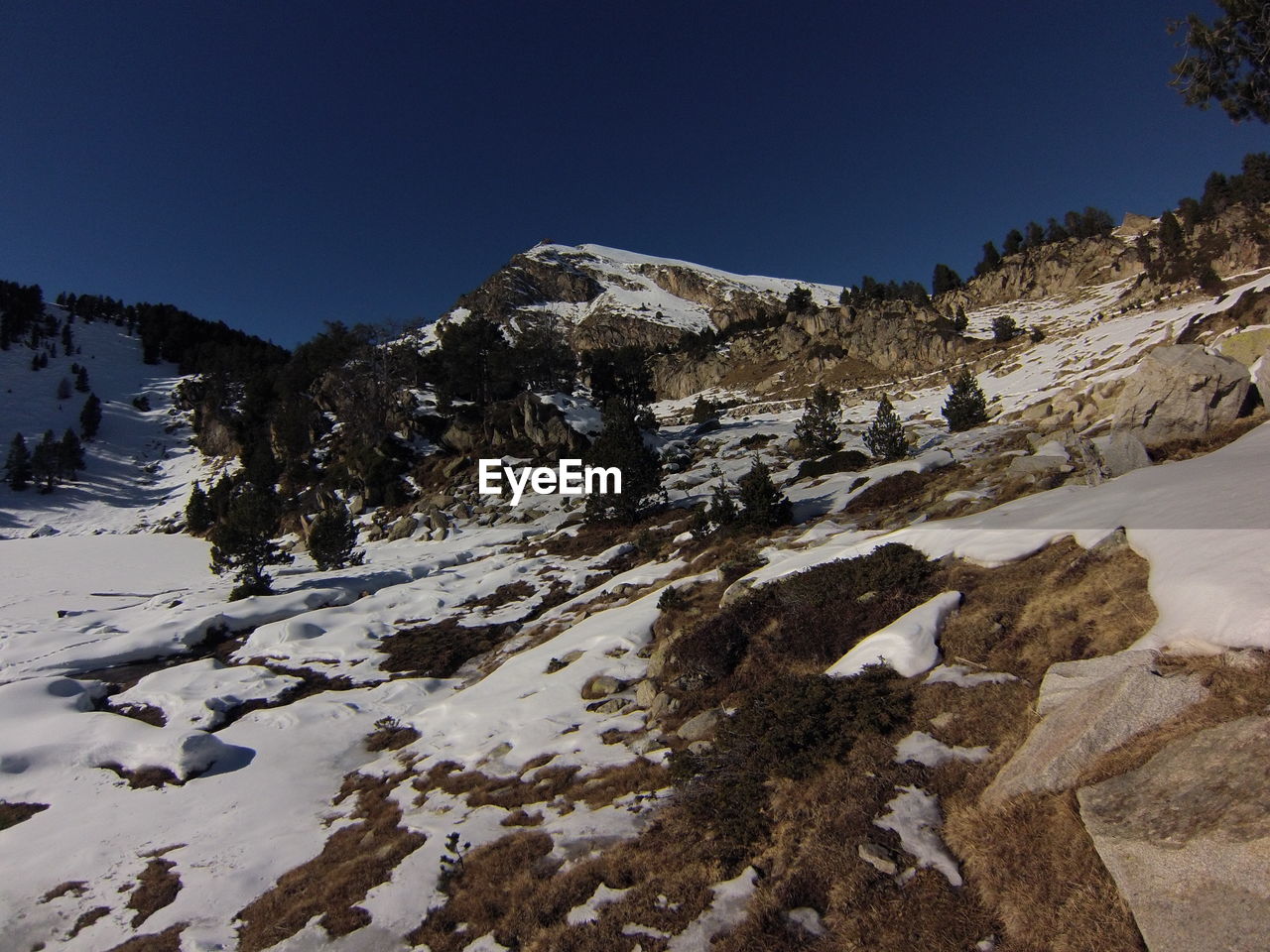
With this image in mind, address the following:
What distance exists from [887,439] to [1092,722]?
3103 cm

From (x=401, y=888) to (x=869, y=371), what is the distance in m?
101

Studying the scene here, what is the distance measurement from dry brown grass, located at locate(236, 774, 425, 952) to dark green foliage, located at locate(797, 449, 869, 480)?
30.4 m

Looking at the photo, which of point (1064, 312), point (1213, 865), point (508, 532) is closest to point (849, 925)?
point (1213, 865)

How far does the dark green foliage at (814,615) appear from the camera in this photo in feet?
40.0

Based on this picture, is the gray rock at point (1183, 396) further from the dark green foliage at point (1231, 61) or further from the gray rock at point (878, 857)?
the gray rock at point (878, 857)

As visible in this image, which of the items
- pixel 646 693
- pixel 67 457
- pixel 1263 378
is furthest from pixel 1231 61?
pixel 67 457

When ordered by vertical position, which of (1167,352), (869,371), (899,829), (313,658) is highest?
(869,371)

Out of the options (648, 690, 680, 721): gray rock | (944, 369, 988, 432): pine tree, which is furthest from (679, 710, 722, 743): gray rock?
(944, 369, 988, 432): pine tree

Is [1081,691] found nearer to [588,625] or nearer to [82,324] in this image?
[588,625]

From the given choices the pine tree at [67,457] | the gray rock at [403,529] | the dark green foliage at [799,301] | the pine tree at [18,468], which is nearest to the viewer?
the gray rock at [403,529]

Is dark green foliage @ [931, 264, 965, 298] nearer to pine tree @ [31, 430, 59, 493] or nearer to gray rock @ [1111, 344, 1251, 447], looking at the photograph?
gray rock @ [1111, 344, 1251, 447]

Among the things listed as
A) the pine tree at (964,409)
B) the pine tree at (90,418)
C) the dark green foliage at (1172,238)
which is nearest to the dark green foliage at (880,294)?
the dark green foliage at (1172,238)

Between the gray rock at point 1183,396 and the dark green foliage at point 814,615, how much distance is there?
9308 mm

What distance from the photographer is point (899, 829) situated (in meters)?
6.38
